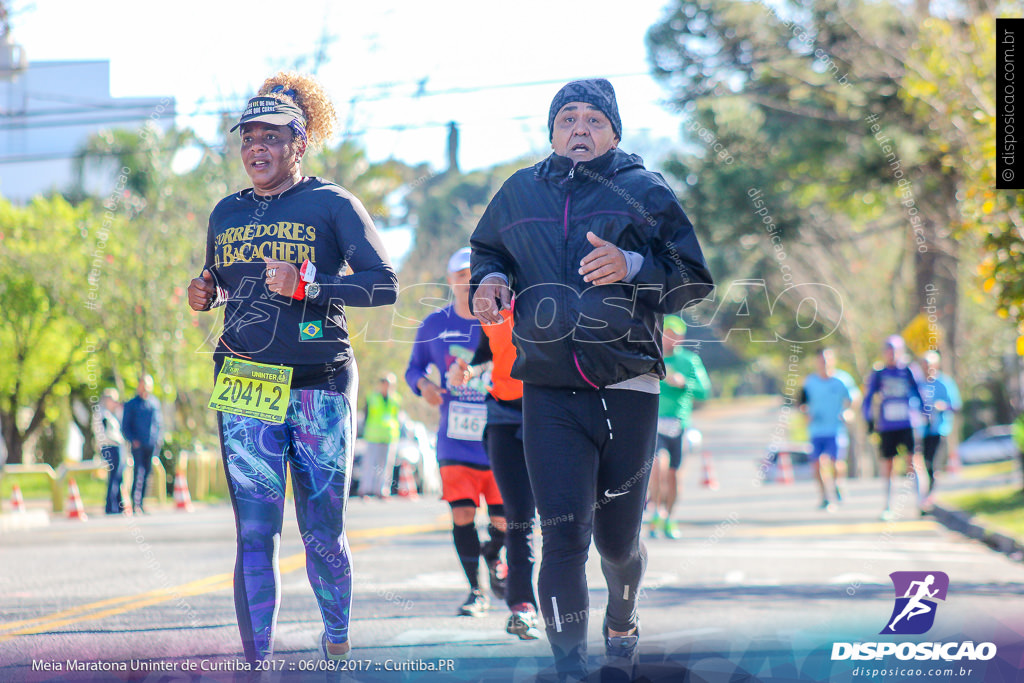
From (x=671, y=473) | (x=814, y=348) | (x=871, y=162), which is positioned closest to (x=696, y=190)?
(x=871, y=162)

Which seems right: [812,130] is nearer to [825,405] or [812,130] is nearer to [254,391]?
[825,405]

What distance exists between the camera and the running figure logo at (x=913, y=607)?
493 cm

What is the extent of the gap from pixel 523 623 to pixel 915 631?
1.64 m

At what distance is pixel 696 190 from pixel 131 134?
18.7m

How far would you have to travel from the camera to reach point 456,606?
6.53 meters

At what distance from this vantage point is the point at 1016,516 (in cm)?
1258

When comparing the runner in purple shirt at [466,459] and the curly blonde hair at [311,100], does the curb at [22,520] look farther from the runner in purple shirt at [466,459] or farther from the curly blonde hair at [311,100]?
the curly blonde hair at [311,100]

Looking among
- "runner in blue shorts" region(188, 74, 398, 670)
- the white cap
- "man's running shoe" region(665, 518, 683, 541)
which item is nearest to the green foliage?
"man's running shoe" region(665, 518, 683, 541)

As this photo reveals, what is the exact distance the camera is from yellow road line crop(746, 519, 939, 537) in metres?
12.1

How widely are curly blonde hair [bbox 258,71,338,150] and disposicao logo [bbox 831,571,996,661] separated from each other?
278 centimetres

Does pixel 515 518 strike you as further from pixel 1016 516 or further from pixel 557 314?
pixel 1016 516

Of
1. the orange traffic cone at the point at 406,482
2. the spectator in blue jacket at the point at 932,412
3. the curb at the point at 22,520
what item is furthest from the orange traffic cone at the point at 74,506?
the spectator in blue jacket at the point at 932,412

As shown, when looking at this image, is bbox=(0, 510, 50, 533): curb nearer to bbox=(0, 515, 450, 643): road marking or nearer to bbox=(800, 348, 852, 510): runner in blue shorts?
bbox=(0, 515, 450, 643): road marking

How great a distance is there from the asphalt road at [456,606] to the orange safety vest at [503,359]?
1.10 meters
